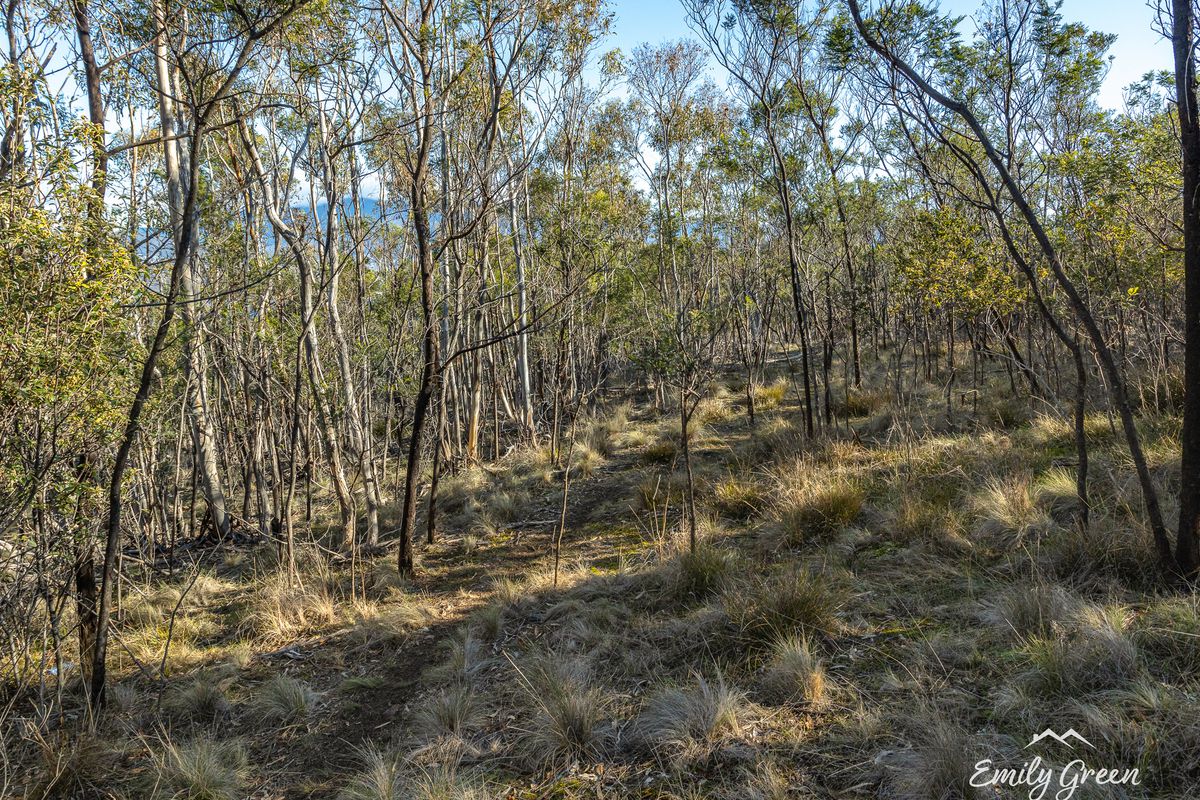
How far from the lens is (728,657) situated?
3721 mm

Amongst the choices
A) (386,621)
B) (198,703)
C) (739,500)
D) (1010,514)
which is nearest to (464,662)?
(386,621)

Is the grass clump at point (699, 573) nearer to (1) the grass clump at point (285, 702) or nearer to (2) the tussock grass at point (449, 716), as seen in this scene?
(2) the tussock grass at point (449, 716)

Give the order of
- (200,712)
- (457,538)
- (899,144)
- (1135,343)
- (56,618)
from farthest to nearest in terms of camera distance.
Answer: (899,144)
(1135,343)
(457,538)
(200,712)
(56,618)

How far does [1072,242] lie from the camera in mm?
8383

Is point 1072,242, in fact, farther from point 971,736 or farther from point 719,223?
point 719,223

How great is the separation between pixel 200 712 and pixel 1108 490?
7279 millimetres

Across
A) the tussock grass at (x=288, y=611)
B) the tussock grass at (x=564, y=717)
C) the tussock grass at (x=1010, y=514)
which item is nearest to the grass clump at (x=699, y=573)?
the tussock grass at (x=564, y=717)

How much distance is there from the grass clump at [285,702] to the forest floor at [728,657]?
0.02 metres

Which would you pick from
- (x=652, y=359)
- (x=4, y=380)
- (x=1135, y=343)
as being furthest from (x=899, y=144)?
(x=4, y=380)

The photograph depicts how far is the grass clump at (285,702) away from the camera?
4133 millimetres

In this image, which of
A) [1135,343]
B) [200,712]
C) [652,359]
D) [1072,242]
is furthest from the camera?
[1135,343]

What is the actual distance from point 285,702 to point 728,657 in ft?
10.5

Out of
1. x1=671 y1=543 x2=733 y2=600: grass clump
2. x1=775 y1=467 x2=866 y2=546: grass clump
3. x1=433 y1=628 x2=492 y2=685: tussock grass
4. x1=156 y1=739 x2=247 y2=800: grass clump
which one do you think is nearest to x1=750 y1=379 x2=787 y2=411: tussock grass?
x1=775 y1=467 x2=866 y2=546: grass clump

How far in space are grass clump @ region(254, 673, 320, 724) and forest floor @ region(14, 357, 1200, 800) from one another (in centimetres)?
2
